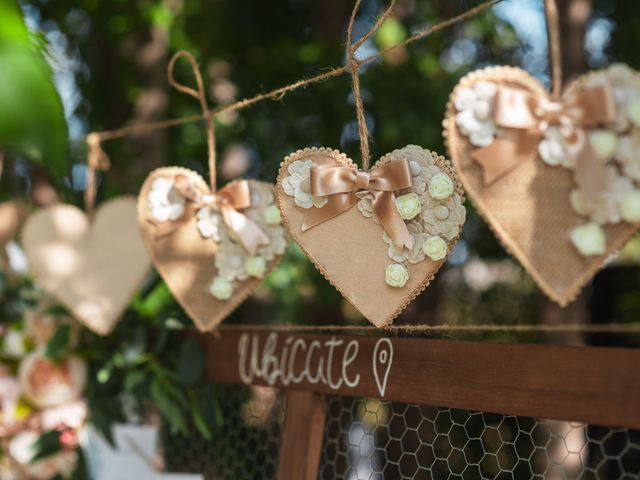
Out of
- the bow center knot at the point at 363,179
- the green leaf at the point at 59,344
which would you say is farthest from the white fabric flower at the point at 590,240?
the green leaf at the point at 59,344

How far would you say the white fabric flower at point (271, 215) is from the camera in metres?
1.00

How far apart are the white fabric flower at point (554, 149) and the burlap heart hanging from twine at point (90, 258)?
0.70 meters

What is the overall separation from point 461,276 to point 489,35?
0.81 m

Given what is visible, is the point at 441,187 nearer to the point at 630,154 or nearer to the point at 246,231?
the point at 630,154

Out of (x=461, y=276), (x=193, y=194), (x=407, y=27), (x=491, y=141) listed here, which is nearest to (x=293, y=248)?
(x=461, y=276)

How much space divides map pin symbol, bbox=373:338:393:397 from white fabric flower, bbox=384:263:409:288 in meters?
0.12

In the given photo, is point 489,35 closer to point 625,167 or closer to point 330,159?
point 330,159

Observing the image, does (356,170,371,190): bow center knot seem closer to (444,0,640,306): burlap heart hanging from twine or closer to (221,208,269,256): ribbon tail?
(444,0,640,306): burlap heart hanging from twine

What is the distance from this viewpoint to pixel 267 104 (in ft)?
7.68

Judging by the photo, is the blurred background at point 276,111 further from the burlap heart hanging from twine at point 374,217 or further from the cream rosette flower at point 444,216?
the cream rosette flower at point 444,216

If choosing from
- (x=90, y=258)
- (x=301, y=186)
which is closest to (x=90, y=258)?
(x=90, y=258)

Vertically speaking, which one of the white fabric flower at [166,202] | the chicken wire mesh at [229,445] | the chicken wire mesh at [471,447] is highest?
the white fabric flower at [166,202]

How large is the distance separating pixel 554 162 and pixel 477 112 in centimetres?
9

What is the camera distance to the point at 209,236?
3.41 feet
